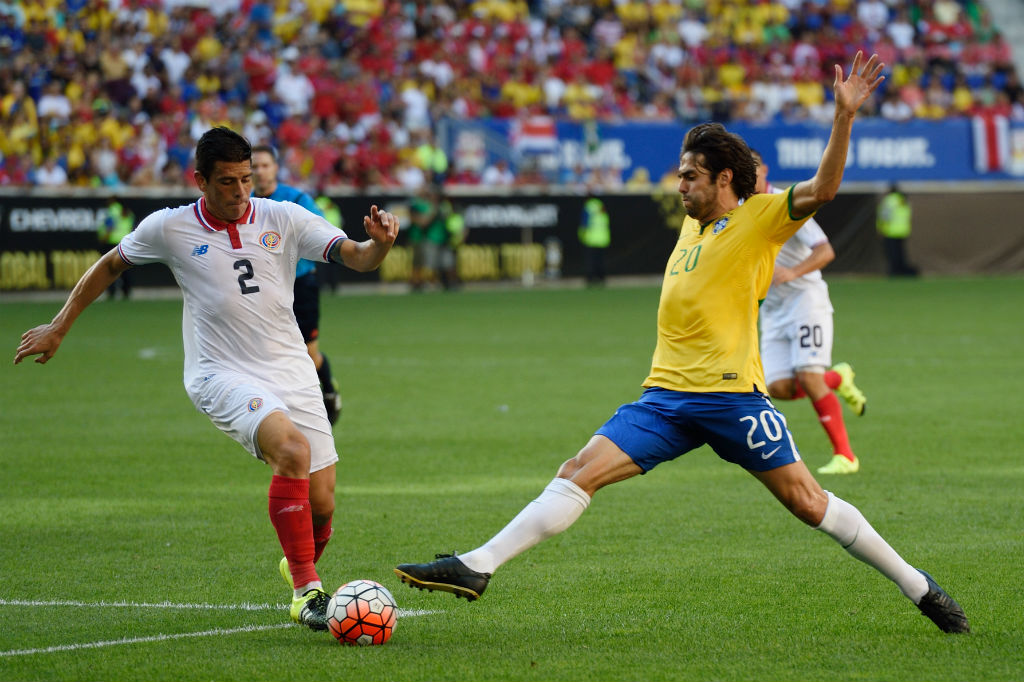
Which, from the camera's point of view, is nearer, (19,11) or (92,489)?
(92,489)

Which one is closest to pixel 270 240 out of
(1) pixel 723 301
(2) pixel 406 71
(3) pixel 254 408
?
(3) pixel 254 408

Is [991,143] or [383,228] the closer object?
[383,228]

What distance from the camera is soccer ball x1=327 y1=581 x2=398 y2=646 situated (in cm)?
573

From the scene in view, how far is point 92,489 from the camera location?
9.76m

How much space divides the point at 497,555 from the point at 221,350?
1.52 metres

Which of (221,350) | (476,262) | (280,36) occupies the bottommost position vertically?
(476,262)

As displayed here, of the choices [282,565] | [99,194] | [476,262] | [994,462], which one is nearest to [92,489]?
[282,565]

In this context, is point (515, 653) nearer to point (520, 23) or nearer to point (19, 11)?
point (19, 11)

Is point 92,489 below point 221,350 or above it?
below

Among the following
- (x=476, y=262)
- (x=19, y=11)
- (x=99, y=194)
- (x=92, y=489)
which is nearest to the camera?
(x=92, y=489)

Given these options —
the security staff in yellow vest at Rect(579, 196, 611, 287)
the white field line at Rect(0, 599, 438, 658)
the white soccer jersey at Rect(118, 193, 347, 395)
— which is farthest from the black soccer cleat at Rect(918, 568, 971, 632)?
the security staff in yellow vest at Rect(579, 196, 611, 287)

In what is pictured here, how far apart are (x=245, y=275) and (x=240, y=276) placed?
0.02 meters

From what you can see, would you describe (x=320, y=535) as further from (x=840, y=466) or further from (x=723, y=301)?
(x=840, y=466)

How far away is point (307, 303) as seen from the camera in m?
10.8
